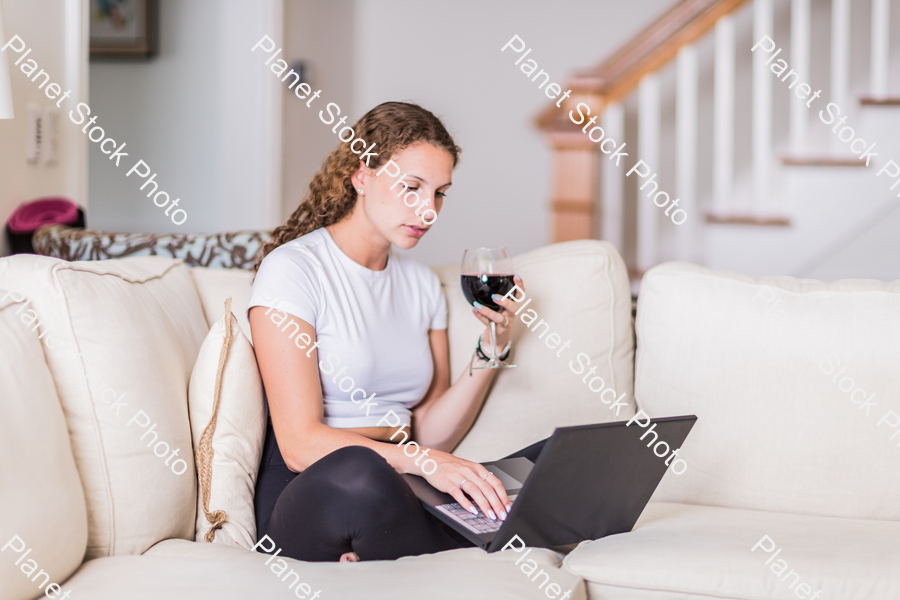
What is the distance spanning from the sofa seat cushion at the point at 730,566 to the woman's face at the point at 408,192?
63 centimetres

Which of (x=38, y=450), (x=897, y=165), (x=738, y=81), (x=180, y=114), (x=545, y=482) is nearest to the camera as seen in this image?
(x=38, y=450)

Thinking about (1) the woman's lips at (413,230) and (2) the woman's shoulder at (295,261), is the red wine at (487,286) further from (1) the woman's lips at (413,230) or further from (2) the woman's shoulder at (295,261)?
(2) the woman's shoulder at (295,261)

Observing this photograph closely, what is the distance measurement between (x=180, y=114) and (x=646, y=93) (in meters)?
1.81

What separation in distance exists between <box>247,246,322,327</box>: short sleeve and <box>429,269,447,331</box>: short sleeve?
0.98 feet

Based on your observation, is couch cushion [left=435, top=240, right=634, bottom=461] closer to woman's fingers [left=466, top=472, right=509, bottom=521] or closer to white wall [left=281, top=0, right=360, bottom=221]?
woman's fingers [left=466, top=472, right=509, bottom=521]

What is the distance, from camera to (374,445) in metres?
1.23

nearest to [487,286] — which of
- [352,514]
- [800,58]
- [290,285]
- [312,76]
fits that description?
[290,285]

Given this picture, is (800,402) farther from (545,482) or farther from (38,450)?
(38,450)

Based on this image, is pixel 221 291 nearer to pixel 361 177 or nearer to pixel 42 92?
pixel 361 177

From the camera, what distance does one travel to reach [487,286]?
1.34 m

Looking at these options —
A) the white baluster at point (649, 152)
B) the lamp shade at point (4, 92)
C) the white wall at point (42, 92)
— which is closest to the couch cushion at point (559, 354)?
the lamp shade at point (4, 92)

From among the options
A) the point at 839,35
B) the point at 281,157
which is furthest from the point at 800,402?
the point at 281,157

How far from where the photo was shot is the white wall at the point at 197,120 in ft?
9.77

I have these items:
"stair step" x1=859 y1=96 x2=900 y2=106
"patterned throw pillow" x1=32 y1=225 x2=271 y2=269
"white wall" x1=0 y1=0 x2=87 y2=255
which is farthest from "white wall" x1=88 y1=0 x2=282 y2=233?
"stair step" x1=859 y1=96 x2=900 y2=106
